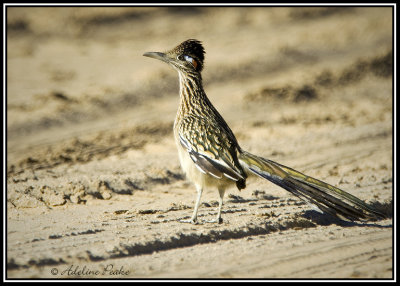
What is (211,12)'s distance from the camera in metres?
17.2

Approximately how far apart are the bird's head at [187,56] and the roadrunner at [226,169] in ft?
2.01

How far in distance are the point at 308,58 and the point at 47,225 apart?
998cm

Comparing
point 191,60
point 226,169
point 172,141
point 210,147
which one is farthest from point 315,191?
point 172,141

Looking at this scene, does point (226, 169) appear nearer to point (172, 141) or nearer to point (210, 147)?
point (210, 147)

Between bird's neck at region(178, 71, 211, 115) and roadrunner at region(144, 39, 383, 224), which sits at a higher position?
bird's neck at region(178, 71, 211, 115)

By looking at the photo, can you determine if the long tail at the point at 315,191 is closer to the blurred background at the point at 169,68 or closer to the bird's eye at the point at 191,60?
the bird's eye at the point at 191,60

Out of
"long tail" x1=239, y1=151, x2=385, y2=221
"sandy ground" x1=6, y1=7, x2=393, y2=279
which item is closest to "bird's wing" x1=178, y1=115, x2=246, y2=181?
"long tail" x1=239, y1=151, x2=385, y2=221

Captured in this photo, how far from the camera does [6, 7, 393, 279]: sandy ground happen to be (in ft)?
17.6

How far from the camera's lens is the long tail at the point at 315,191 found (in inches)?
239

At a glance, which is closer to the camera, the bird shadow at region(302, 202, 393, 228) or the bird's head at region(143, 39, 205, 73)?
the bird shadow at region(302, 202, 393, 228)

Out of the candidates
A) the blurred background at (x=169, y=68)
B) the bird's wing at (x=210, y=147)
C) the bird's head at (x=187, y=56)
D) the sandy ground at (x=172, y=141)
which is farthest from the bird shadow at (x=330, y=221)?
Answer: the blurred background at (x=169, y=68)

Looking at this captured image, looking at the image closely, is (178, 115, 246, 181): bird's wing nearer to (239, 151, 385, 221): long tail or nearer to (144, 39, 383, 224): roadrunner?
(144, 39, 383, 224): roadrunner

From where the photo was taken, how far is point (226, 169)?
20.5ft

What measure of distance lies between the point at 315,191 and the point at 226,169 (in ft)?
3.42
